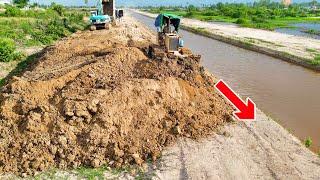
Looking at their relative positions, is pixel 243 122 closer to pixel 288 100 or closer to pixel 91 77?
pixel 91 77

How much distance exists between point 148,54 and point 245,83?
6.40 meters

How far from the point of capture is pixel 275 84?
21828 millimetres

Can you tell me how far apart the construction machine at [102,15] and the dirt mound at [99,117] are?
2111 centimetres

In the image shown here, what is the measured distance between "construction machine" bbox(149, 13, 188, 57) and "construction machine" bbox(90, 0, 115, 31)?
1664 centimetres

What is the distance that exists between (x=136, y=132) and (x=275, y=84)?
13.0m

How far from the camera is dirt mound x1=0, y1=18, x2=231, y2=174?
32.4ft

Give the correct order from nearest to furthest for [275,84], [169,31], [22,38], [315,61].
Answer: [169,31] < [275,84] < [315,61] < [22,38]

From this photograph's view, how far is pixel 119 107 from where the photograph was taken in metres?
11.1

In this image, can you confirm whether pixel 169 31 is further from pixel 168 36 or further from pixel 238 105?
pixel 238 105

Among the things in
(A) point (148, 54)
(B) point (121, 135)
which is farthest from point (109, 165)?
(A) point (148, 54)

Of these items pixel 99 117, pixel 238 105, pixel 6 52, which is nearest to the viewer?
pixel 99 117

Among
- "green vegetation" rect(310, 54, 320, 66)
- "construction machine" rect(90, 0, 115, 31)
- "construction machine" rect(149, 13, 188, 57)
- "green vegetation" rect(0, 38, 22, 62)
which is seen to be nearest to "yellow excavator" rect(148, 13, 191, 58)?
"construction machine" rect(149, 13, 188, 57)

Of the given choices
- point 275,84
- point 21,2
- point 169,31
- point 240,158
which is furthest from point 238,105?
point 21,2

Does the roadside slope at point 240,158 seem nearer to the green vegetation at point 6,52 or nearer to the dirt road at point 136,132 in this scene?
the dirt road at point 136,132
